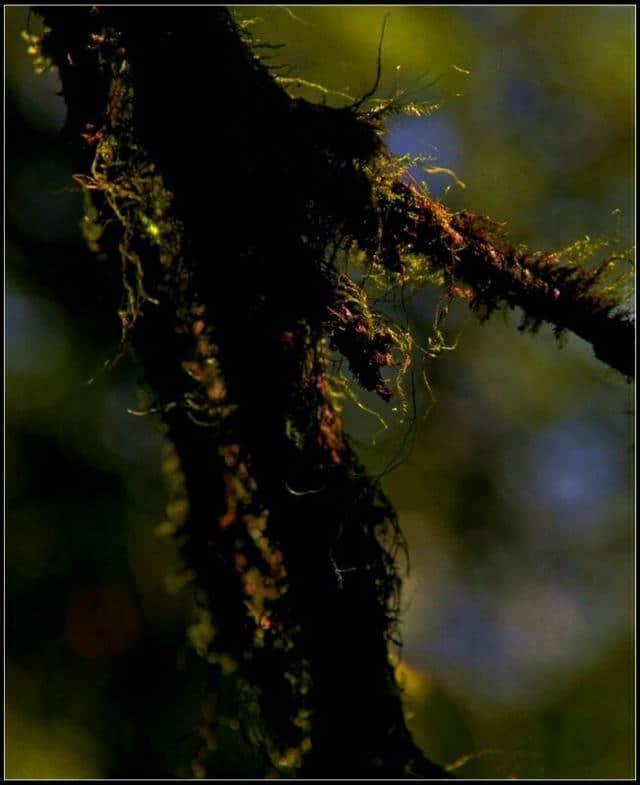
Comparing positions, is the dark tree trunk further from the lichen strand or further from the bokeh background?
the bokeh background

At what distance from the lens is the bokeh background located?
3.79 metres

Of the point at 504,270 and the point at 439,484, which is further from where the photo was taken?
the point at 439,484

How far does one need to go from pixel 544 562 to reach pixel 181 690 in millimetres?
2481

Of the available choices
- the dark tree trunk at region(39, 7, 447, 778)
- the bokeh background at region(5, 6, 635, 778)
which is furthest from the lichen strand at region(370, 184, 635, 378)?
the bokeh background at region(5, 6, 635, 778)

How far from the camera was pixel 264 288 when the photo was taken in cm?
102

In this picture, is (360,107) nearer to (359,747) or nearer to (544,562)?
(359,747)

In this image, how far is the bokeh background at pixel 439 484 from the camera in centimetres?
379

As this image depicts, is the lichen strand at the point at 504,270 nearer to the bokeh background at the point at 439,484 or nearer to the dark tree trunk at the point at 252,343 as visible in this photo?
the dark tree trunk at the point at 252,343

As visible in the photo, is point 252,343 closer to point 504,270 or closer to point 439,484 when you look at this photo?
point 504,270

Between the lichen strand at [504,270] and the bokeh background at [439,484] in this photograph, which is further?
the bokeh background at [439,484]

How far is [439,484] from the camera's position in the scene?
180 inches

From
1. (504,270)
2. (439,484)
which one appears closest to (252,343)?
(504,270)

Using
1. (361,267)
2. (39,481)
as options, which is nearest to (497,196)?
(39,481)

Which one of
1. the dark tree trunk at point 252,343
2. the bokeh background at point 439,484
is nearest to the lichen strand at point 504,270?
the dark tree trunk at point 252,343
